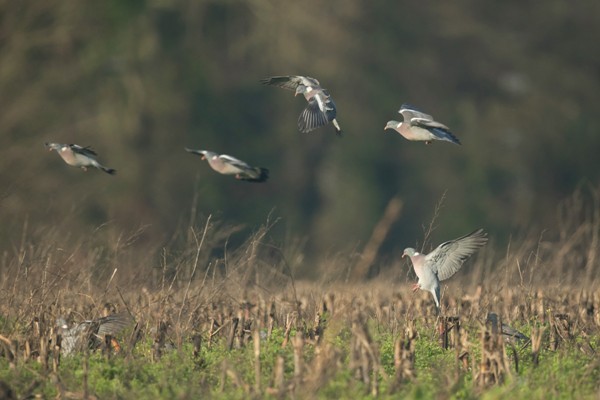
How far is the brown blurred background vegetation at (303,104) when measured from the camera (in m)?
29.4

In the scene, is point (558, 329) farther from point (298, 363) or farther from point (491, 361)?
point (298, 363)

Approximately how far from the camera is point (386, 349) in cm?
1062

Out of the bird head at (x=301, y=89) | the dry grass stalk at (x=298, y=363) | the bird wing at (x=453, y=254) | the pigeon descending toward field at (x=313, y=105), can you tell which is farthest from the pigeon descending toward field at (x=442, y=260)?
the dry grass stalk at (x=298, y=363)

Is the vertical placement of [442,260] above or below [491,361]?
below

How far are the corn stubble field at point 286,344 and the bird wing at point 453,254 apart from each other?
325mm

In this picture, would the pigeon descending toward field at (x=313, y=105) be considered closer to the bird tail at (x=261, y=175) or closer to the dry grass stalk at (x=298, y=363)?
the bird tail at (x=261, y=175)

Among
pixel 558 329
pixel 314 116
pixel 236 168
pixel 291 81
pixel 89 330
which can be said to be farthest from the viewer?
pixel 291 81

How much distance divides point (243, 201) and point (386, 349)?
864 inches

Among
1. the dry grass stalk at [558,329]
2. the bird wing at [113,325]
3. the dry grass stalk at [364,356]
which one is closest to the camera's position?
the dry grass stalk at [364,356]

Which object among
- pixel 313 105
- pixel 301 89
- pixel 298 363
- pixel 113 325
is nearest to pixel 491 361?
pixel 298 363

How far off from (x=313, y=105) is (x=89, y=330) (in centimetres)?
353

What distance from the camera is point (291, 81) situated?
1336 centimetres

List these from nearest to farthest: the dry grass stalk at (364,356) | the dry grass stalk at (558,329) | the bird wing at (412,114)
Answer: the dry grass stalk at (364,356) < the dry grass stalk at (558,329) < the bird wing at (412,114)

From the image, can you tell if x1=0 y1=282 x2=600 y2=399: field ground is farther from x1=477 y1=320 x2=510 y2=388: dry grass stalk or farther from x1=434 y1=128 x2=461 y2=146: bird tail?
x1=434 y1=128 x2=461 y2=146: bird tail
